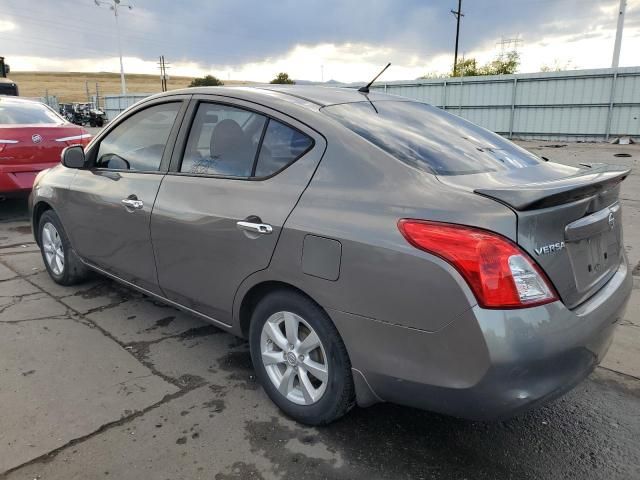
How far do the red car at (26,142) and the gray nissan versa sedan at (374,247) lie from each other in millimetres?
4110

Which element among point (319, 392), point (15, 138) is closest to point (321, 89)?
point (319, 392)

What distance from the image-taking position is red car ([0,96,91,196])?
656 centimetres

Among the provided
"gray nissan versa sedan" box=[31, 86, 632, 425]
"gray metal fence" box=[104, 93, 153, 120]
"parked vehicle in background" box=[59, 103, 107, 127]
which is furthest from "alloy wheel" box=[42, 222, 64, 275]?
"parked vehicle in background" box=[59, 103, 107, 127]

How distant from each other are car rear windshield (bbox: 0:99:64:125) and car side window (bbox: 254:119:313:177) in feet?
19.2

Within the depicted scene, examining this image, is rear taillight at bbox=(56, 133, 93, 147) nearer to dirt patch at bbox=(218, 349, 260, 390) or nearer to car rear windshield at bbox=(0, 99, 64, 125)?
car rear windshield at bbox=(0, 99, 64, 125)

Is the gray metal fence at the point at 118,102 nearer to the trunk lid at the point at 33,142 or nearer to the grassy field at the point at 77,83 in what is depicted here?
the trunk lid at the point at 33,142

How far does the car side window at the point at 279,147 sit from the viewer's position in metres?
2.53

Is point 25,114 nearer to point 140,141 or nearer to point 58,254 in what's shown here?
point 58,254

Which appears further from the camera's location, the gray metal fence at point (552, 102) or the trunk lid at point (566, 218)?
the gray metal fence at point (552, 102)

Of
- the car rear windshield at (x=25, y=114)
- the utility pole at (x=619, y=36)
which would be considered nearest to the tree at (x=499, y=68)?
the utility pole at (x=619, y=36)

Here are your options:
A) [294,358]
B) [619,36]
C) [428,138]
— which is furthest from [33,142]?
[619,36]

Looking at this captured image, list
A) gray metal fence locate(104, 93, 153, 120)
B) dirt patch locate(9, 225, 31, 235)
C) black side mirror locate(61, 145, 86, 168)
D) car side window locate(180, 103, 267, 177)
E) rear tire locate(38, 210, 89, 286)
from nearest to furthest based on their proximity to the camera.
→ 1. car side window locate(180, 103, 267, 177)
2. black side mirror locate(61, 145, 86, 168)
3. rear tire locate(38, 210, 89, 286)
4. dirt patch locate(9, 225, 31, 235)
5. gray metal fence locate(104, 93, 153, 120)

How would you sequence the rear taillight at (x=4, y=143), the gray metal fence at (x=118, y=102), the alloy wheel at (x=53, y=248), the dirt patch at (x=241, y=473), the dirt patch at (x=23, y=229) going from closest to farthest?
the dirt patch at (x=241, y=473)
the alloy wheel at (x=53, y=248)
the rear taillight at (x=4, y=143)
the dirt patch at (x=23, y=229)
the gray metal fence at (x=118, y=102)

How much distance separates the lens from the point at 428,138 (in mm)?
2629
